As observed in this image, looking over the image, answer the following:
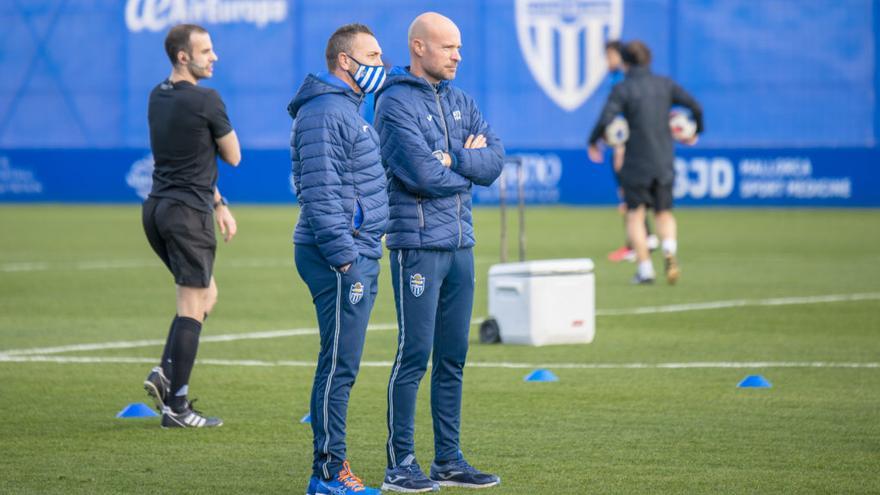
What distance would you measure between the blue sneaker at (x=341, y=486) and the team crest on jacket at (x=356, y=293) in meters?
0.68

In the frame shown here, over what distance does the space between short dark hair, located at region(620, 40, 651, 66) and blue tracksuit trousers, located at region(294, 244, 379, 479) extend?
428 inches

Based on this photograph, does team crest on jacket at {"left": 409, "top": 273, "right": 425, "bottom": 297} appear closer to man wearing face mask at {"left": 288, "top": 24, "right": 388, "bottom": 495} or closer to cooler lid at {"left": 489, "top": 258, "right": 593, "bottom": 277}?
man wearing face mask at {"left": 288, "top": 24, "right": 388, "bottom": 495}

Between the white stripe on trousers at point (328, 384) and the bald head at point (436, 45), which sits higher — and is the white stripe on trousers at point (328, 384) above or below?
below

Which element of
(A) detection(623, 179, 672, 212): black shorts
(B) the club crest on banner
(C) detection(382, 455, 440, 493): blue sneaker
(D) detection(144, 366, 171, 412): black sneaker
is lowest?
(C) detection(382, 455, 440, 493): blue sneaker

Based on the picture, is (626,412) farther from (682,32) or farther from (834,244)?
(682,32)

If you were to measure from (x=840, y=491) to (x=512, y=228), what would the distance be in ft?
63.0

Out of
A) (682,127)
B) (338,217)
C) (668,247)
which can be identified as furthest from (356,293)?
(682,127)

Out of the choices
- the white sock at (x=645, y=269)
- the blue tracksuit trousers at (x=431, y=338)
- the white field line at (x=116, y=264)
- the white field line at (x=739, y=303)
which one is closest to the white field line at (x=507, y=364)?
the white field line at (x=739, y=303)

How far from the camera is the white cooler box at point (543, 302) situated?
1238cm

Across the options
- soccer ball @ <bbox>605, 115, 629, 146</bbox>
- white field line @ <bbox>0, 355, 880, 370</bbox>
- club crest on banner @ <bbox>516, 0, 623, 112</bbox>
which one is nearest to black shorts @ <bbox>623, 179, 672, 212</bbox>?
soccer ball @ <bbox>605, 115, 629, 146</bbox>

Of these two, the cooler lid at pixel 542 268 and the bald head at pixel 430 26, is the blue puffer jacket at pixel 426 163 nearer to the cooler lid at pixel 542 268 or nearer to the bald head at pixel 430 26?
the bald head at pixel 430 26

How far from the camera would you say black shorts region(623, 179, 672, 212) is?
58.5ft

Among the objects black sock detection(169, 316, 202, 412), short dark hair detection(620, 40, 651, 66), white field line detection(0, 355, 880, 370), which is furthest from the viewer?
short dark hair detection(620, 40, 651, 66)

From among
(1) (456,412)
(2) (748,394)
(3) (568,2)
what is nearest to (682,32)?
(3) (568,2)
